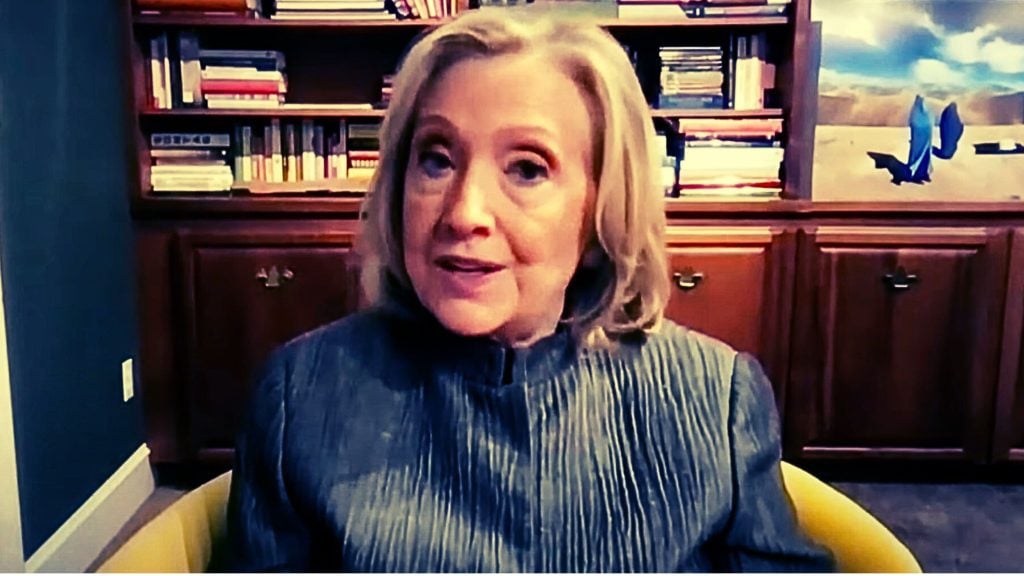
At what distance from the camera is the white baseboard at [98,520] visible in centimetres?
218

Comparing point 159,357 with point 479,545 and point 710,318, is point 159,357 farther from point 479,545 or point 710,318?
point 479,545

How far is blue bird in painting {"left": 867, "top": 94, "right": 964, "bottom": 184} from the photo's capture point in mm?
2740

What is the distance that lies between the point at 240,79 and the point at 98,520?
3.58 ft

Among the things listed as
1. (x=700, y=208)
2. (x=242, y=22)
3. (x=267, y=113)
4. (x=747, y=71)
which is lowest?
(x=700, y=208)

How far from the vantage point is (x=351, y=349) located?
104cm

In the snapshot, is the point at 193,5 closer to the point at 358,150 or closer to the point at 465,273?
the point at 358,150

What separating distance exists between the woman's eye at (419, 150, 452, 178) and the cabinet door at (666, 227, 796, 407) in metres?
1.74

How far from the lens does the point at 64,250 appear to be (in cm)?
227

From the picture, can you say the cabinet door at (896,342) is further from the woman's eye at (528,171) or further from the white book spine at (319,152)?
the woman's eye at (528,171)

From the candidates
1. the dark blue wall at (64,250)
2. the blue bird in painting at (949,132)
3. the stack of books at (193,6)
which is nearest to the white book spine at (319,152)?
the stack of books at (193,6)

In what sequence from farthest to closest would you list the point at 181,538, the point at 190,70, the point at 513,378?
the point at 190,70 < the point at 181,538 < the point at 513,378

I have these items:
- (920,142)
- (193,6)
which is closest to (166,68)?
(193,6)

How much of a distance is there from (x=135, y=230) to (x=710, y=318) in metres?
1.41

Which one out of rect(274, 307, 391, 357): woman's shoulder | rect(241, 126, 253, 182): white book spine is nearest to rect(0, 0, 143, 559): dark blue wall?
rect(241, 126, 253, 182): white book spine
